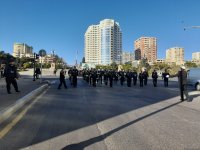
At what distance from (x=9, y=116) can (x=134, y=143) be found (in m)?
5.27

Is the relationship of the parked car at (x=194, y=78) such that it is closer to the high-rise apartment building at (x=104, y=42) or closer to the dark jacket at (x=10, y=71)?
the dark jacket at (x=10, y=71)

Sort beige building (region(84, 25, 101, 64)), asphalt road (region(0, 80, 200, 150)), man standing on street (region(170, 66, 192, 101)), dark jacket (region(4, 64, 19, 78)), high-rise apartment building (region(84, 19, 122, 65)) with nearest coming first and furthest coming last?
asphalt road (region(0, 80, 200, 150))
man standing on street (region(170, 66, 192, 101))
dark jacket (region(4, 64, 19, 78))
high-rise apartment building (region(84, 19, 122, 65))
beige building (region(84, 25, 101, 64))

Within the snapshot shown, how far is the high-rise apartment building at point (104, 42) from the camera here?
186m

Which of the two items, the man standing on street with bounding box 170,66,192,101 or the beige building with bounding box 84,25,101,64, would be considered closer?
the man standing on street with bounding box 170,66,192,101

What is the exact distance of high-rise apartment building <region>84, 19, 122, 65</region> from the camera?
185625mm

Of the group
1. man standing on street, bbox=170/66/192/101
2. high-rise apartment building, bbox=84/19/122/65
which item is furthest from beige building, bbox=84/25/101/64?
man standing on street, bbox=170/66/192/101

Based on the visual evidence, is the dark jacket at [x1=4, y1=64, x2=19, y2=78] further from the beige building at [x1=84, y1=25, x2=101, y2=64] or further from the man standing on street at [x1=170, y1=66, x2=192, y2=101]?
the beige building at [x1=84, y1=25, x2=101, y2=64]

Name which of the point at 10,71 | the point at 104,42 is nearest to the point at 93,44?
the point at 104,42

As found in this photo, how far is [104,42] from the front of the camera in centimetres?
18775

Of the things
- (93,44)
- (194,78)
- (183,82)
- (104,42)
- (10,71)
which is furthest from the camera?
(93,44)

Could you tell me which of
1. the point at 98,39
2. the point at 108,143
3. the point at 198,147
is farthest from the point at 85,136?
the point at 98,39

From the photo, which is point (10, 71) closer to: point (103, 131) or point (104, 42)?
point (103, 131)

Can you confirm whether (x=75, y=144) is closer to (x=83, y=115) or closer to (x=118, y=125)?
(x=118, y=125)

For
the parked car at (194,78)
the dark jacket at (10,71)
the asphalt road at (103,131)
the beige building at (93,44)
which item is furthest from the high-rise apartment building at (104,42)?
the asphalt road at (103,131)
